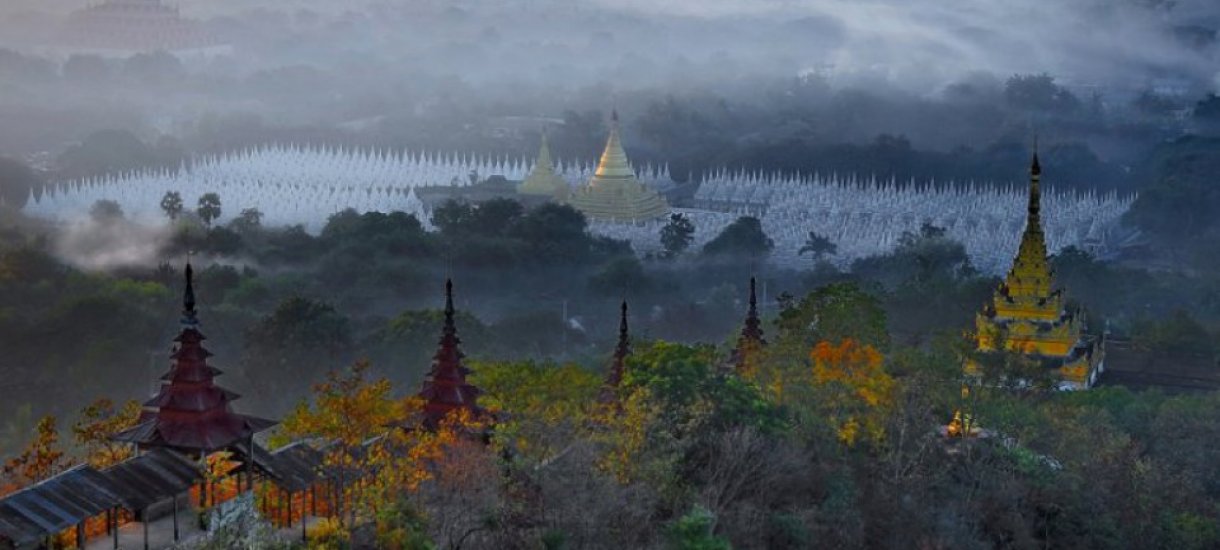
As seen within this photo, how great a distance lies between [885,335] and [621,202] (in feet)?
119

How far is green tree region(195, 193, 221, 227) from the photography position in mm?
62875

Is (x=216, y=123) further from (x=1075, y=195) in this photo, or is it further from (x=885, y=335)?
(x=885, y=335)

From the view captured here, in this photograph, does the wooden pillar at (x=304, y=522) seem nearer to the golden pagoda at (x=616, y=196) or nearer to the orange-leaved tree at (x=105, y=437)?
the orange-leaved tree at (x=105, y=437)

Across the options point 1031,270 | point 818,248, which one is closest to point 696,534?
point 1031,270

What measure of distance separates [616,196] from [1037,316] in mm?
30328

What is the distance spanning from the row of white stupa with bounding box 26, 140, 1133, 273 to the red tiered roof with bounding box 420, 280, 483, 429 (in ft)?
124

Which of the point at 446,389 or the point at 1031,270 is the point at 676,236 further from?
the point at 446,389

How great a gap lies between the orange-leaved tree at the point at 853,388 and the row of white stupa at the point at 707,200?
34.1 m

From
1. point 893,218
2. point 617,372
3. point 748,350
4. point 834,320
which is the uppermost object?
point 834,320

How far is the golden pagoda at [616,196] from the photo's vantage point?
7262cm

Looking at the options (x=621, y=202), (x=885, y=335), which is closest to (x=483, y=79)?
(x=621, y=202)

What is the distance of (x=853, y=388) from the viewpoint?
100 feet

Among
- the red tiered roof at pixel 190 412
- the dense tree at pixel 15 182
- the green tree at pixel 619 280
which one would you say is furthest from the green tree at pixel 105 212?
the red tiered roof at pixel 190 412

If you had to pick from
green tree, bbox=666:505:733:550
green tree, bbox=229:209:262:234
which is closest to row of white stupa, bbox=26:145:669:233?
green tree, bbox=229:209:262:234
